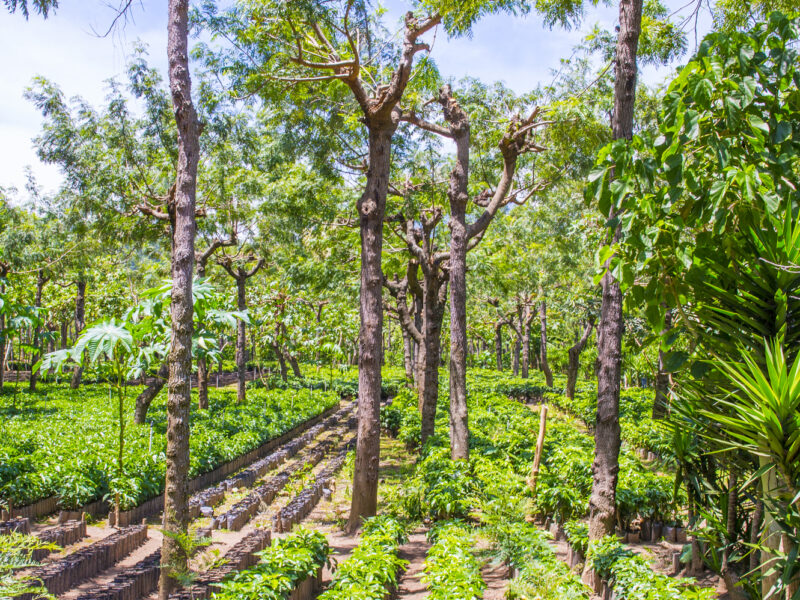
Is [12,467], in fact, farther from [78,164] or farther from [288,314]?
[288,314]

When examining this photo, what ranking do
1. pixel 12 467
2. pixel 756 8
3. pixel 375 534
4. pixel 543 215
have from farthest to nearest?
pixel 543 215, pixel 12 467, pixel 756 8, pixel 375 534

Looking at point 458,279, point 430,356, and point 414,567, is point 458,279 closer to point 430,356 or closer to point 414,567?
point 430,356

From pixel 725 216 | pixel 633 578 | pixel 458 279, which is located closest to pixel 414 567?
pixel 633 578

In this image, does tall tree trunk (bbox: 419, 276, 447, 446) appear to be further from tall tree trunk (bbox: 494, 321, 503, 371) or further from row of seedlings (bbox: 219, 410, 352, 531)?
tall tree trunk (bbox: 494, 321, 503, 371)

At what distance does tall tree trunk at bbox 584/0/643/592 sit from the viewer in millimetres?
5883

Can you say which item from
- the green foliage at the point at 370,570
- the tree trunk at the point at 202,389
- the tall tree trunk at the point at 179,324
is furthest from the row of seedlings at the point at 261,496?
the tree trunk at the point at 202,389

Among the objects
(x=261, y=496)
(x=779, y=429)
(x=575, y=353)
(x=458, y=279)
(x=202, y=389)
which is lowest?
(x=261, y=496)

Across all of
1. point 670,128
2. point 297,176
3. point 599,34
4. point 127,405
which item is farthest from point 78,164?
point 670,128

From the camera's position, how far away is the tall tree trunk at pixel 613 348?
19.3 feet

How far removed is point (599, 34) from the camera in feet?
37.1

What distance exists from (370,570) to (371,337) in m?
3.45

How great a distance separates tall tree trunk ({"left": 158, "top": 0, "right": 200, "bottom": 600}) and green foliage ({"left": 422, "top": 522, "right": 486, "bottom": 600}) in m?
2.28

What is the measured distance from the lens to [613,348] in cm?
597

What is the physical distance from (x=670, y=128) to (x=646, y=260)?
989 millimetres
